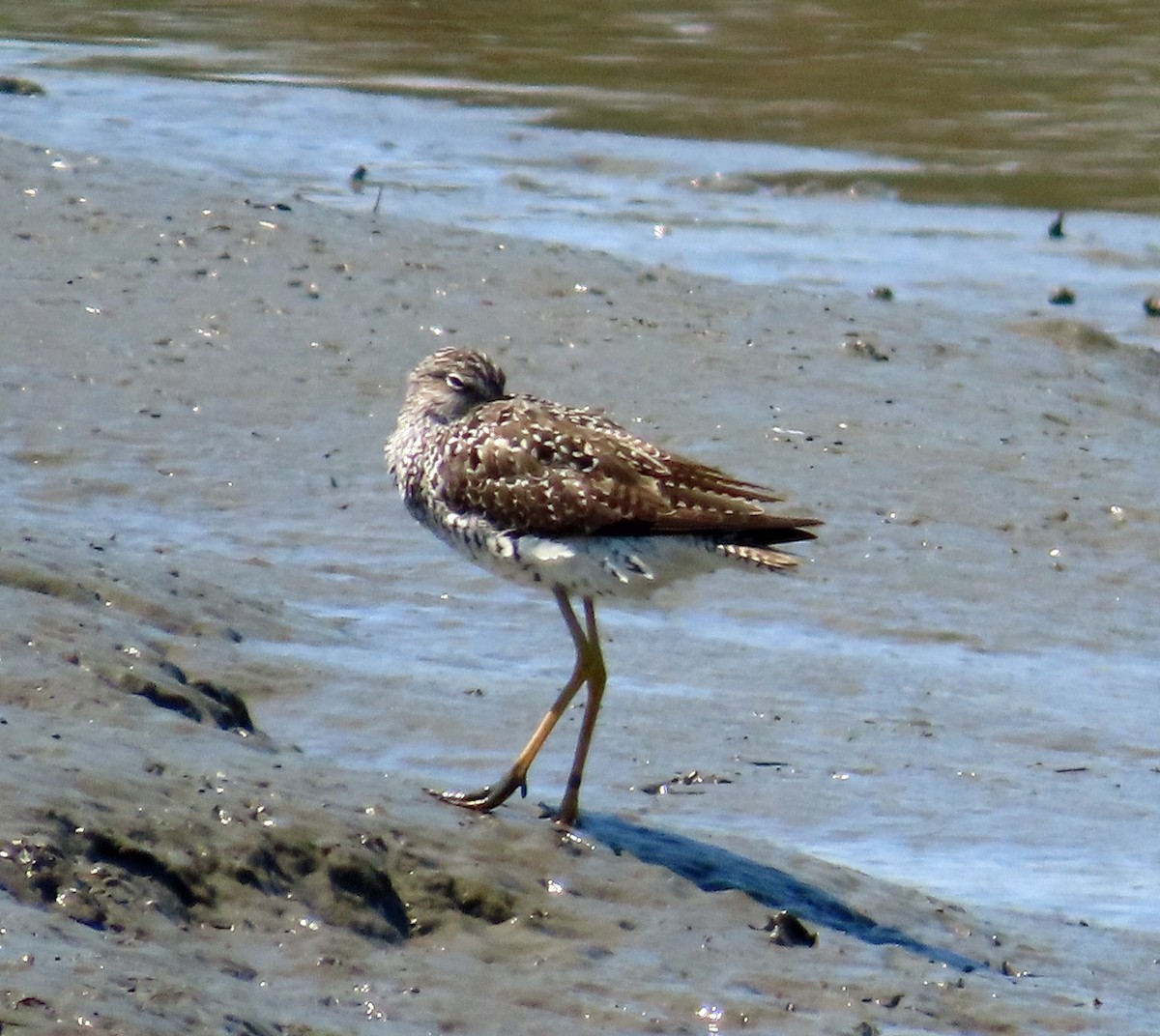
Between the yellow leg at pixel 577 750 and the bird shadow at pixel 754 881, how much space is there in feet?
0.54

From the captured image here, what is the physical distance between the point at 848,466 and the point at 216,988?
5.55 m

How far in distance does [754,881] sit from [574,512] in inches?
42.8

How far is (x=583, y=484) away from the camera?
596 cm

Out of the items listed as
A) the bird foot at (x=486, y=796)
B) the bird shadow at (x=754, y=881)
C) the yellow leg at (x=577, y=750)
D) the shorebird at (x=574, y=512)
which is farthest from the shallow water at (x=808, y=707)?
the shorebird at (x=574, y=512)

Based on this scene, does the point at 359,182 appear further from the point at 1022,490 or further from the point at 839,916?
the point at 839,916

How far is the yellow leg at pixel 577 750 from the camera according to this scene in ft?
19.5

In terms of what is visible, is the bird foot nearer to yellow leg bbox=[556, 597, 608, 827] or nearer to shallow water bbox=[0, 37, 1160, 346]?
yellow leg bbox=[556, 597, 608, 827]

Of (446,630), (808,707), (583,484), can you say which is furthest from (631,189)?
(583,484)

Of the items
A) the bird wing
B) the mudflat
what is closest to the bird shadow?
the mudflat

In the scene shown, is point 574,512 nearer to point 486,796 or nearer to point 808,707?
point 486,796

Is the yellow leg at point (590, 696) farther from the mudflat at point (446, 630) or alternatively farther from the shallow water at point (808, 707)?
the shallow water at point (808, 707)

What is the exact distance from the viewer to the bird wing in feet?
19.1

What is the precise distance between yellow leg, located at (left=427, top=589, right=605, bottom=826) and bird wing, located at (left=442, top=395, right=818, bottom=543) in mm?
316

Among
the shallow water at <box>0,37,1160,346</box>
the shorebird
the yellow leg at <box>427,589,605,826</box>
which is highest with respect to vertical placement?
the shallow water at <box>0,37,1160,346</box>
